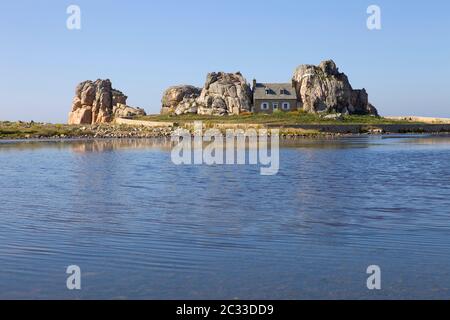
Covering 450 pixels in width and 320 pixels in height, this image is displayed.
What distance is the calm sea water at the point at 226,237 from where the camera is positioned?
10203 mm

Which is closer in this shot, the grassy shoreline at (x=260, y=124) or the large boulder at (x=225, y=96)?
the grassy shoreline at (x=260, y=124)

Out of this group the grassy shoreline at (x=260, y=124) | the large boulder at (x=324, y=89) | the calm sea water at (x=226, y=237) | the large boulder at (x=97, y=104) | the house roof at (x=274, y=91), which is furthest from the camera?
the large boulder at (x=97, y=104)

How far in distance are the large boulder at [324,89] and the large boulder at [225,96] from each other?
8946 mm

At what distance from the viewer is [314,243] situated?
44.3 feet

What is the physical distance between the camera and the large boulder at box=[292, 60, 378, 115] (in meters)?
102

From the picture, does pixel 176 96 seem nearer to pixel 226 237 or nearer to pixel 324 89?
pixel 324 89

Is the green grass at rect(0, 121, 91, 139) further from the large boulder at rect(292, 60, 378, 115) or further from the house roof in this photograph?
the large boulder at rect(292, 60, 378, 115)

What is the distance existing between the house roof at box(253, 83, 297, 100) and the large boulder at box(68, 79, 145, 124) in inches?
981

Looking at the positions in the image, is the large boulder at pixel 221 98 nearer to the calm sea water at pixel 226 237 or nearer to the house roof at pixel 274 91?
the house roof at pixel 274 91

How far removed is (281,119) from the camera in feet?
306

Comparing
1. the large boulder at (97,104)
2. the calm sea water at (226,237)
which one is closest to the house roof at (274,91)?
the large boulder at (97,104)

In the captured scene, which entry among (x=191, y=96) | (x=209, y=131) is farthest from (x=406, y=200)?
(x=191, y=96)

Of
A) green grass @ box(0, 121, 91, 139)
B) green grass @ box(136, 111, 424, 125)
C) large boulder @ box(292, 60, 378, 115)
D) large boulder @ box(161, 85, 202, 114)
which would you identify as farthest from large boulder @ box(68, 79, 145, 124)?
large boulder @ box(292, 60, 378, 115)

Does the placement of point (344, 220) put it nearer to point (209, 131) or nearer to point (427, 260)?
point (427, 260)
